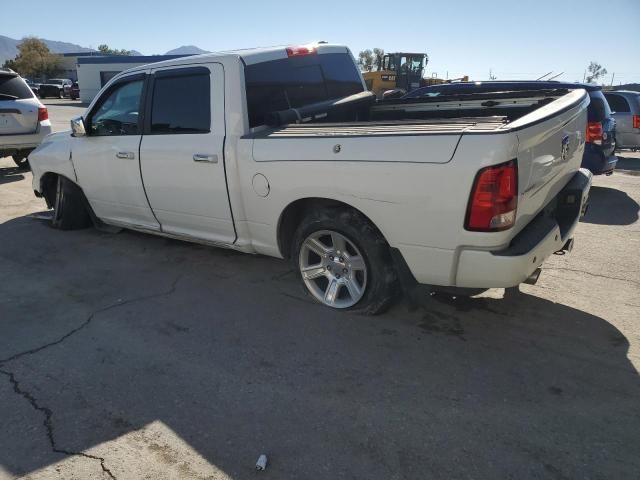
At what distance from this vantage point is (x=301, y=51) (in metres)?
4.53

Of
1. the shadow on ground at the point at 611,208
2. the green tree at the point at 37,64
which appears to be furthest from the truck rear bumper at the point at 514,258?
the green tree at the point at 37,64

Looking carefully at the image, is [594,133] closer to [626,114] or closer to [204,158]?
[626,114]

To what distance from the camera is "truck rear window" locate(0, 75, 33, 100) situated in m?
8.84

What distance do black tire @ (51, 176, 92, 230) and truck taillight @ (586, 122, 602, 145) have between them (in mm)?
6889

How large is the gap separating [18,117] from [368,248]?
827cm

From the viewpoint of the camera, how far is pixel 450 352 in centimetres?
319

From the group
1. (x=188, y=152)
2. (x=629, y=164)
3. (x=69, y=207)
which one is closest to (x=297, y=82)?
(x=188, y=152)

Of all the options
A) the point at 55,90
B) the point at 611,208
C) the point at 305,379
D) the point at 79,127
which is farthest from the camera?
the point at 55,90

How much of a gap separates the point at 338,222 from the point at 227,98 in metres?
1.37

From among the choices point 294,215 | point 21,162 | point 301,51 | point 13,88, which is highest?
point 301,51

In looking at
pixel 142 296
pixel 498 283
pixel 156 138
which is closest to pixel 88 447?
pixel 142 296

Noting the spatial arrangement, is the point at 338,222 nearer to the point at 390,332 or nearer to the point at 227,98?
the point at 390,332

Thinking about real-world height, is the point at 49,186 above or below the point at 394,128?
below

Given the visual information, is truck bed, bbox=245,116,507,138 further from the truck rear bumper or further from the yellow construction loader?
the yellow construction loader
